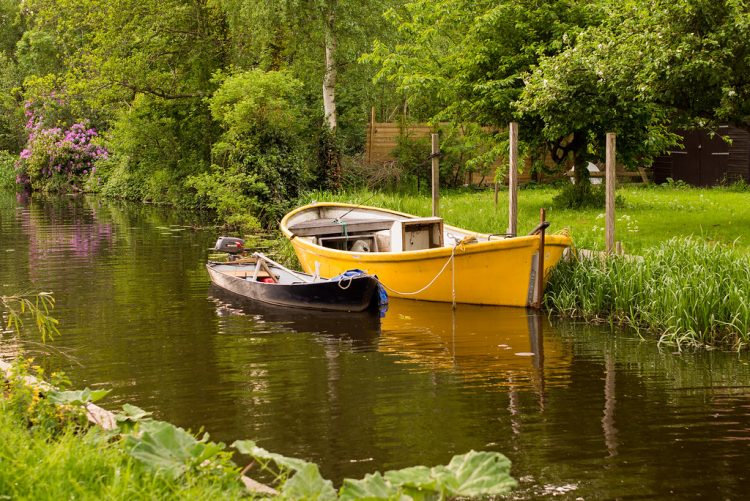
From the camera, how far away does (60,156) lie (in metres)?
46.9

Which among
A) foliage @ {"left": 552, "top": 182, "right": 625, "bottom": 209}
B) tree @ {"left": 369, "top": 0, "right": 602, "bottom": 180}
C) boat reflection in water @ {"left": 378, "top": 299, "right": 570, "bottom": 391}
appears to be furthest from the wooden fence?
boat reflection in water @ {"left": 378, "top": 299, "right": 570, "bottom": 391}

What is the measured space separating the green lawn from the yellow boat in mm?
1290

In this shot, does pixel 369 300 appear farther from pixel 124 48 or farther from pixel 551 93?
pixel 124 48

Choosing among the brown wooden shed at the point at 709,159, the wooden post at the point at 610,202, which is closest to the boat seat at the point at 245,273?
the wooden post at the point at 610,202

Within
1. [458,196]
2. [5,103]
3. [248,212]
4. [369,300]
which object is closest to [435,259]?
[369,300]

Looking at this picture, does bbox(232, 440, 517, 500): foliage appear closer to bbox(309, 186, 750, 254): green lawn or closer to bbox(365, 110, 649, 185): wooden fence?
bbox(309, 186, 750, 254): green lawn

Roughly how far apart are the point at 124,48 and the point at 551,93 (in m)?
18.3

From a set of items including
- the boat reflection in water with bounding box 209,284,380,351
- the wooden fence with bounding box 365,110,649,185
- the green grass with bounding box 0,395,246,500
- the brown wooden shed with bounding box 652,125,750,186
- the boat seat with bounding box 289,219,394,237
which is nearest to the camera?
the green grass with bounding box 0,395,246,500

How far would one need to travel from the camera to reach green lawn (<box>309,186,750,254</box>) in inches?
655

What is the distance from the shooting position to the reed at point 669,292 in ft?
37.5

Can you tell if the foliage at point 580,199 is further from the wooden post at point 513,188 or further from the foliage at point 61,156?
the foliage at point 61,156

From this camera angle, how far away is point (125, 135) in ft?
115

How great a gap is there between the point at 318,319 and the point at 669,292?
4.82 metres

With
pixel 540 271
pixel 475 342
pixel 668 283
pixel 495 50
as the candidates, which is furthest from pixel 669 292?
pixel 495 50
